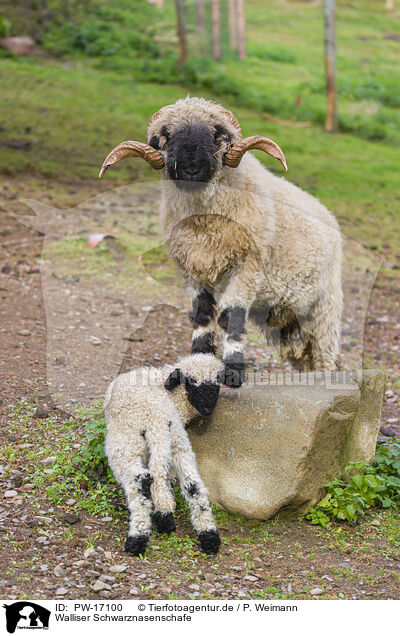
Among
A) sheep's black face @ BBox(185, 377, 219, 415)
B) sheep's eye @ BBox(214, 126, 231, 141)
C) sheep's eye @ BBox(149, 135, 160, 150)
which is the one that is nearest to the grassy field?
sheep's black face @ BBox(185, 377, 219, 415)

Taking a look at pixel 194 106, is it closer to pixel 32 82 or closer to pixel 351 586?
pixel 351 586

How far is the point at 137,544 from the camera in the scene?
4203 millimetres

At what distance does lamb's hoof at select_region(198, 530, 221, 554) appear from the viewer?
4.33 m

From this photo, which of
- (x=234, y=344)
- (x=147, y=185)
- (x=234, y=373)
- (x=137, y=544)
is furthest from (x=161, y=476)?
(x=147, y=185)

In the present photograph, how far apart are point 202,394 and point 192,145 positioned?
1597 mm

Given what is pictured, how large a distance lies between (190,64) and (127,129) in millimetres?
4998

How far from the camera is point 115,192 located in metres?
12.5

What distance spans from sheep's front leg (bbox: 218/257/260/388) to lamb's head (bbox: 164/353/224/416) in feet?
0.37

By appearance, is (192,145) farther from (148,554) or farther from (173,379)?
(148,554)

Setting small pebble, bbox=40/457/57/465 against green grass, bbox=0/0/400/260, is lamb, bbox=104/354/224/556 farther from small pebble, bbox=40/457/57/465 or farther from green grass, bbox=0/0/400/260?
green grass, bbox=0/0/400/260

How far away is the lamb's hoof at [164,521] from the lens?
4328 millimetres

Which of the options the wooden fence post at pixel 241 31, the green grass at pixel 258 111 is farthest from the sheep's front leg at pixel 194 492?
the wooden fence post at pixel 241 31

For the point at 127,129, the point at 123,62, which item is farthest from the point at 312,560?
the point at 123,62
